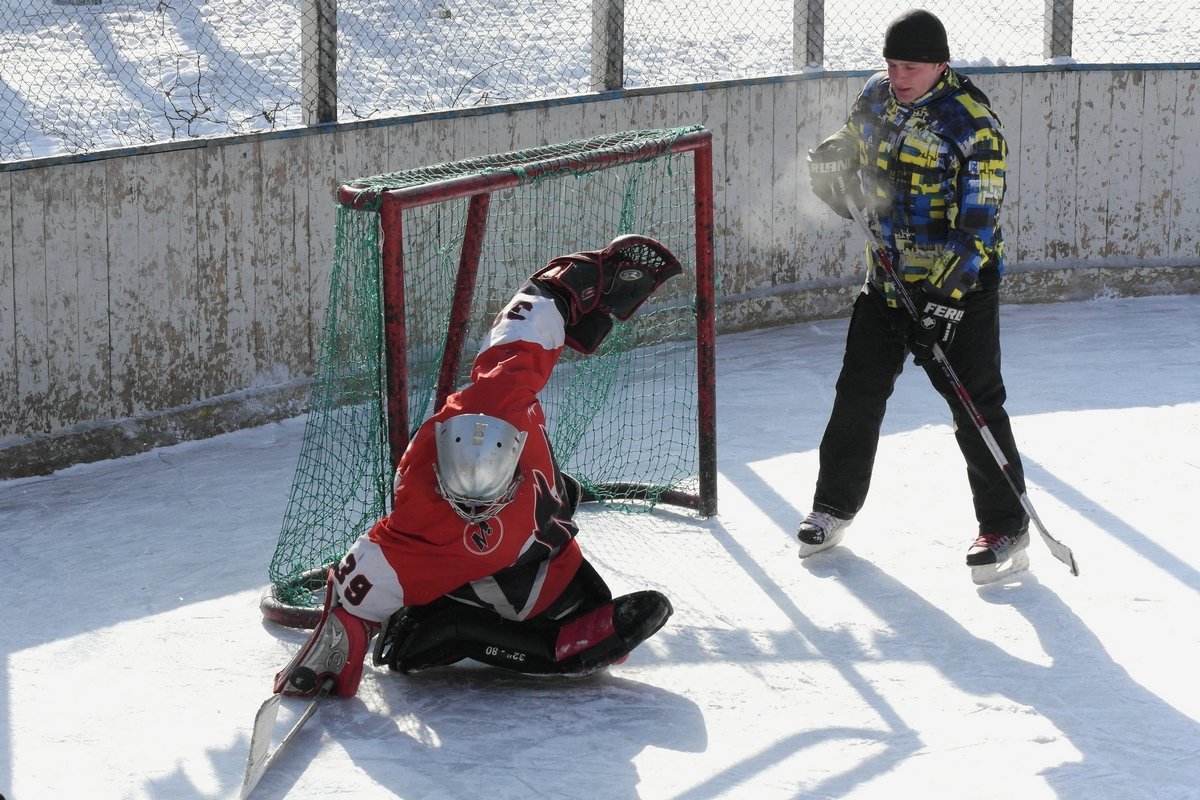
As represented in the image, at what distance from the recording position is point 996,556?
449 centimetres

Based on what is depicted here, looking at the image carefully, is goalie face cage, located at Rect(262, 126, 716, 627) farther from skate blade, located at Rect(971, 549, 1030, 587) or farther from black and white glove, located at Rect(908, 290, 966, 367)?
skate blade, located at Rect(971, 549, 1030, 587)

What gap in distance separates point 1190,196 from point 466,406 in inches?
221

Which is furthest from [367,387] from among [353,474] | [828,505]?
[828,505]

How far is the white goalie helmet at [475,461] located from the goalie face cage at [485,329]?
54 cm

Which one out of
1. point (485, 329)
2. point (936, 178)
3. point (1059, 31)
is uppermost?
point (1059, 31)

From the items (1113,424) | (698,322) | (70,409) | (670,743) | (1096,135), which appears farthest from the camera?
(1096,135)

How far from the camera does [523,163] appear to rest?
14.7 ft

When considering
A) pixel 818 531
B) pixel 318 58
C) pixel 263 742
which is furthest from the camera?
pixel 318 58

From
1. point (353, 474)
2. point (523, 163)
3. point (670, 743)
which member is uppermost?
point (523, 163)

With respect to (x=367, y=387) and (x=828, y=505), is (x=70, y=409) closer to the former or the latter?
(x=367, y=387)

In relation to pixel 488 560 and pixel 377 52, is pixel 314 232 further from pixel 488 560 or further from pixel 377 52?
pixel 377 52

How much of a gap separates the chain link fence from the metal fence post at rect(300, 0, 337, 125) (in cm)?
227

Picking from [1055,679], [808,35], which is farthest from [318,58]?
[1055,679]

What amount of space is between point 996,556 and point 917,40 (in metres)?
1.48
